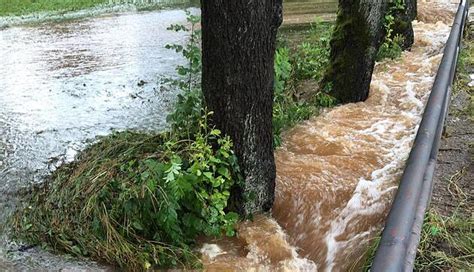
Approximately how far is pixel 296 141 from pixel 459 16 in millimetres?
2694

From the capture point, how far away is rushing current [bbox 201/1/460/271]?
4.05m

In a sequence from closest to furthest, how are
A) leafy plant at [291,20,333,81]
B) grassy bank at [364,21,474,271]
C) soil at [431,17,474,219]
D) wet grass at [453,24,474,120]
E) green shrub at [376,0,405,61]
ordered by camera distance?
grassy bank at [364,21,474,271] → soil at [431,17,474,219] → wet grass at [453,24,474,120] → leafy plant at [291,20,333,81] → green shrub at [376,0,405,61]

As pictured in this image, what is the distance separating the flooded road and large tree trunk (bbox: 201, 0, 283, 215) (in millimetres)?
2248

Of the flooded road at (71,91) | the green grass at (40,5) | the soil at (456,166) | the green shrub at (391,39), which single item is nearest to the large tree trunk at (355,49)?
the soil at (456,166)

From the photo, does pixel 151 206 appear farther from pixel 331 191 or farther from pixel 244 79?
pixel 331 191

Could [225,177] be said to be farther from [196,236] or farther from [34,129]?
[34,129]

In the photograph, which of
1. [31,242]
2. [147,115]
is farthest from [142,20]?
[31,242]

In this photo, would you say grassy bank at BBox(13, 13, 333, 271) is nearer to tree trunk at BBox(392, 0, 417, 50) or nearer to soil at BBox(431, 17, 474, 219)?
soil at BBox(431, 17, 474, 219)

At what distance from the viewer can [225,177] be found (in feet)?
13.5

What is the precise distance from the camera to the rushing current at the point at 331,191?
4.05m

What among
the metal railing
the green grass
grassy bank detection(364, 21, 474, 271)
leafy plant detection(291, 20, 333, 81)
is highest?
the green grass

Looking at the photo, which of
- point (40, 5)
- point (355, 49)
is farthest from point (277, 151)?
point (40, 5)

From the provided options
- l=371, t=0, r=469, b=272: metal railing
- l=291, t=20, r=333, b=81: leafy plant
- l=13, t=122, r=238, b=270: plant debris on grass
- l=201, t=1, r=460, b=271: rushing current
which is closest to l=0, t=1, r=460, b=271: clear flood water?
l=201, t=1, r=460, b=271: rushing current

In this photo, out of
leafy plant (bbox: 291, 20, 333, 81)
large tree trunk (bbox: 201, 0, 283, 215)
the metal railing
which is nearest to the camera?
the metal railing
